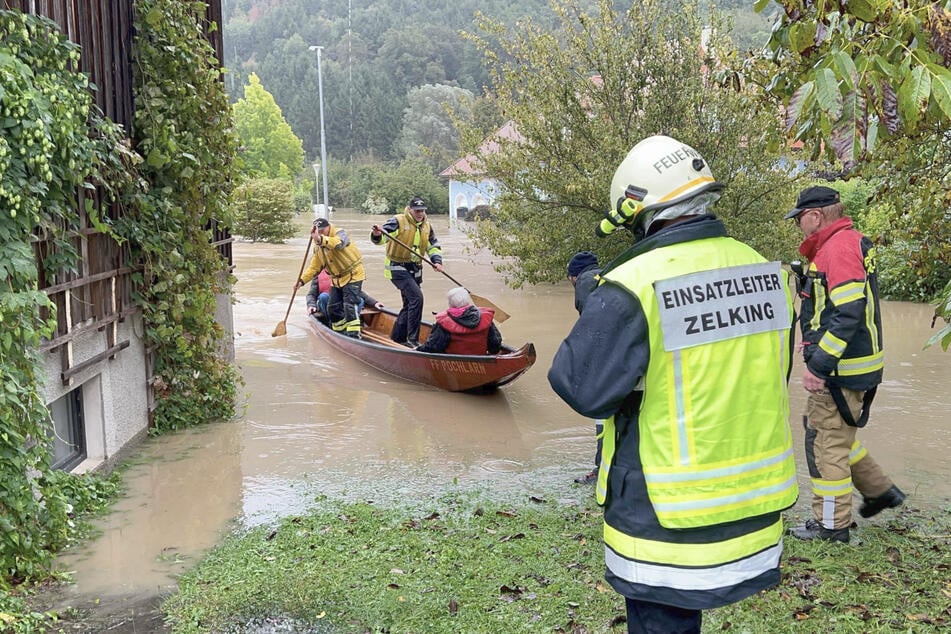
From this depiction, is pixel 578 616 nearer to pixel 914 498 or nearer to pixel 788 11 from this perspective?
pixel 788 11

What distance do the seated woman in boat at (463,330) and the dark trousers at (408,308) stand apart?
2.10 metres

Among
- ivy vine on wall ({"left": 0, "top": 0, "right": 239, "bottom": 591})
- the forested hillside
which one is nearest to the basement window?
ivy vine on wall ({"left": 0, "top": 0, "right": 239, "bottom": 591})

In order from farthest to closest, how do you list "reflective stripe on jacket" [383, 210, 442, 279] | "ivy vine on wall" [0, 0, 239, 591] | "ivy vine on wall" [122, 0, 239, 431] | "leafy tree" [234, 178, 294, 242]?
1. "leafy tree" [234, 178, 294, 242]
2. "reflective stripe on jacket" [383, 210, 442, 279]
3. "ivy vine on wall" [122, 0, 239, 431]
4. "ivy vine on wall" [0, 0, 239, 591]

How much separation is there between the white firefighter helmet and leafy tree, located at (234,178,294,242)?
1208 inches

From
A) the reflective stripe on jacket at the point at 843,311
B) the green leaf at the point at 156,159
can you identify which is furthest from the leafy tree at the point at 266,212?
the reflective stripe on jacket at the point at 843,311

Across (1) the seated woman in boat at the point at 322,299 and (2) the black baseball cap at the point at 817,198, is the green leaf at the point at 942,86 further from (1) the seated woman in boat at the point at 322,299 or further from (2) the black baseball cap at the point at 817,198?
(1) the seated woman in boat at the point at 322,299

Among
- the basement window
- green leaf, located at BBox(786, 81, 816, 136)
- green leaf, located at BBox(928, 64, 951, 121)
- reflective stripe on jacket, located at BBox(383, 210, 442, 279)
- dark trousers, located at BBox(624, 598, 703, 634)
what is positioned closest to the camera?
green leaf, located at BBox(928, 64, 951, 121)

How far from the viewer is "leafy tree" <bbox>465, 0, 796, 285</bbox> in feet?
51.6

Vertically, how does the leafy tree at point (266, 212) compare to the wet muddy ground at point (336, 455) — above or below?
above

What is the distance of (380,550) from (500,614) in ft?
3.90

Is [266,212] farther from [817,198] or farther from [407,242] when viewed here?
[817,198]

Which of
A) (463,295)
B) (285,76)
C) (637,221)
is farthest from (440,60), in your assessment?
(637,221)

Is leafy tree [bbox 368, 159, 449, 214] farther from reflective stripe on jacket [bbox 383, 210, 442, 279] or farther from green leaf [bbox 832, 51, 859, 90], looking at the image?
green leaf [bbox 832, 51, 859, 90]

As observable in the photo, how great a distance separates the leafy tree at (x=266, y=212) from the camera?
32.7 meters
